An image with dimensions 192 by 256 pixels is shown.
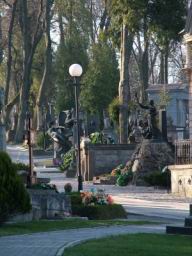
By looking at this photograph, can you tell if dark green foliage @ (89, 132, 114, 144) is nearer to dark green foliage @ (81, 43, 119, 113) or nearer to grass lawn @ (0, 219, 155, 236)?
dark green foliage @ (81, 43, 119, 113)

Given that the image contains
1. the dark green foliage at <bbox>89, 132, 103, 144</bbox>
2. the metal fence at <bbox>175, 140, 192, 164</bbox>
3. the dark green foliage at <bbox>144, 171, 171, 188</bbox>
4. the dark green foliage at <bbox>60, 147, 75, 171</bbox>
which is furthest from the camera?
the dark green foliage at <bbox>60, 147, 75, 171</bbox>

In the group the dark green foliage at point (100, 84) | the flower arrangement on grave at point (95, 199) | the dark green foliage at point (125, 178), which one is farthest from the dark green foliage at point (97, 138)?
the flower arrangement on grave at point (95, 199)

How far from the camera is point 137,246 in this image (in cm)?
1427

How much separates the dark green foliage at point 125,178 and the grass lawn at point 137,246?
23907 mm

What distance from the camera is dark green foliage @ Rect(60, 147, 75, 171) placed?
50688 millimetres

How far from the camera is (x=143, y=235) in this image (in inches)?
669

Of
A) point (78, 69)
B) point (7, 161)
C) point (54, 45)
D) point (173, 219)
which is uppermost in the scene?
point (54, 45)

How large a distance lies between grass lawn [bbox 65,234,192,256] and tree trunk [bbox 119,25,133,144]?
106 feet

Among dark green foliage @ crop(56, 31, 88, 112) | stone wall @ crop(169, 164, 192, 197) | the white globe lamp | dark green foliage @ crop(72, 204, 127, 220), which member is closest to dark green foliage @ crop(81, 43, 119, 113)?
dark green foliage @ crop(56, 31, 88, 112)

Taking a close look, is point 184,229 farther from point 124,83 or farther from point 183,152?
point 124,83

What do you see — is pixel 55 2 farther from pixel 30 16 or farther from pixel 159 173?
pixel 159 173

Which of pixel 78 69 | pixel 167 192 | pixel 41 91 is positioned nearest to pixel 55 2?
pixel 41 91

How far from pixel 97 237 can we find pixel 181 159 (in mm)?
21239

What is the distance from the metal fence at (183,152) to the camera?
3719 centimetres
